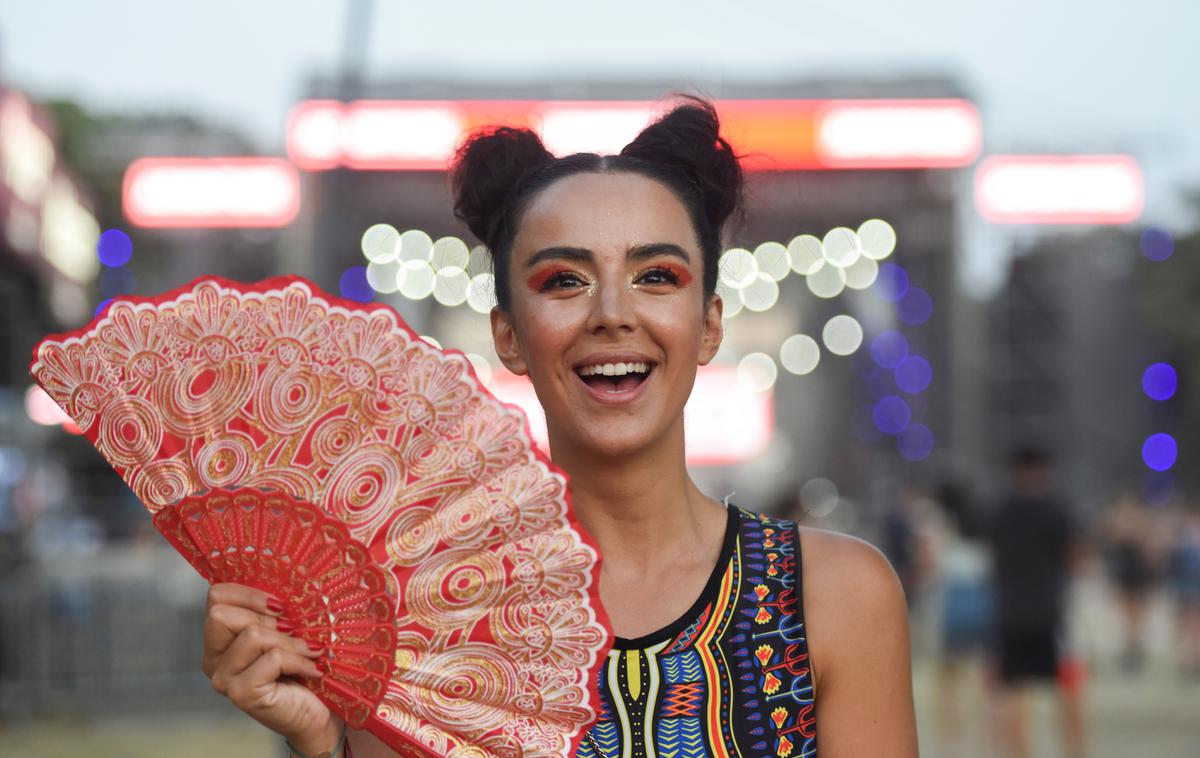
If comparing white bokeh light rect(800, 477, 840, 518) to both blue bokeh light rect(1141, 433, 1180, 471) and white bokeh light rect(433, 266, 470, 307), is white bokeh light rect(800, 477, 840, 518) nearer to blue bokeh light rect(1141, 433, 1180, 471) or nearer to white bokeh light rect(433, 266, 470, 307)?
blue bokeh light rect(1141, 433, 1180, 471)

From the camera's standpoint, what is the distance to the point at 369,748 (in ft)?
6.34

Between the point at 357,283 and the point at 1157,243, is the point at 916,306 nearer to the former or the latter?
the point at 357,283

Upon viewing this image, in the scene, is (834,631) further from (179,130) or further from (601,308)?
(179,130)

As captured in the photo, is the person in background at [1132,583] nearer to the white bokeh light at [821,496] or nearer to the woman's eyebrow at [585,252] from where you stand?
the white bokeh light at [821,496]

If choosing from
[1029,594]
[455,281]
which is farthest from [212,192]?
[455,281]

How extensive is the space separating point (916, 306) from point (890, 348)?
2927mm

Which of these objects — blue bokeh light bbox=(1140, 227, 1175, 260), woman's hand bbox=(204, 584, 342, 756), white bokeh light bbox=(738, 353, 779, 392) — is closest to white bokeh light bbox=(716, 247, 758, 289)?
woman's hand bbox=(204, 584, 342, 756)

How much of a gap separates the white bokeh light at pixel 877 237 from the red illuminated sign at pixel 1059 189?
4.60 feet

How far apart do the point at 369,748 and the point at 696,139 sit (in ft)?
3.35

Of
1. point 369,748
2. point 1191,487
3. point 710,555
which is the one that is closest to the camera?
point 369,748

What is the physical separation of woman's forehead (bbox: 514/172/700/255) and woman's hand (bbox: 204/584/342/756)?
0.63 meters

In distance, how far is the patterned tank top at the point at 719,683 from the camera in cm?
191

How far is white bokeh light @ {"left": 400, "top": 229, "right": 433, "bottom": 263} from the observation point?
1560 centimetres

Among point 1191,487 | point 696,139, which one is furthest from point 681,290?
point 1191,487
